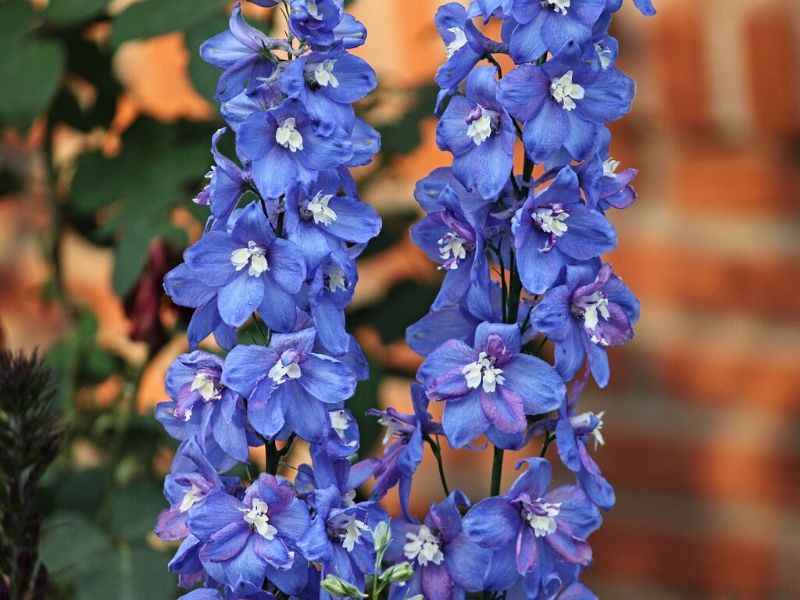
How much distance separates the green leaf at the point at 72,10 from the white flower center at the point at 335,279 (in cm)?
55

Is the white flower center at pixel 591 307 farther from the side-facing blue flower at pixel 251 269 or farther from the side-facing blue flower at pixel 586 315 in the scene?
the side-facing blue flower at pixel 251 269

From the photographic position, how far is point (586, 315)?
64cm

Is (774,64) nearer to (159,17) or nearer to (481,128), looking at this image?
(159,17)

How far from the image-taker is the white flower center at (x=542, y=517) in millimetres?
649

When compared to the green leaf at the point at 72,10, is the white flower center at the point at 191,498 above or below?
above

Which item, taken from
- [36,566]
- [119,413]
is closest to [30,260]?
[119,413]

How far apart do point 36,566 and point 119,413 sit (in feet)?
2.01

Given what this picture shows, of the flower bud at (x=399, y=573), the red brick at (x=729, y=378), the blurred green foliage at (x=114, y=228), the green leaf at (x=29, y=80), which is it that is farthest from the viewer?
the red brick at (x=729, y=378)

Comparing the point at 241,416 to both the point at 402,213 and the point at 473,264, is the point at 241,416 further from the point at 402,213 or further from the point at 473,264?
the point at 402,213

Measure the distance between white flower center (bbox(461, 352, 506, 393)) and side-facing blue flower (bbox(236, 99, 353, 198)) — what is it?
0.34 feet

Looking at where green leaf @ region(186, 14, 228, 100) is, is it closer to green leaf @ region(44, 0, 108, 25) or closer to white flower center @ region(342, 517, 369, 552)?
green leaf @ region(44, 0, 108, 25)

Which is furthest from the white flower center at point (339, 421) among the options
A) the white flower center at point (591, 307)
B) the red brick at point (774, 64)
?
the red brick at point (774, 64)

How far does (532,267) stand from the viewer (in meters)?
0.64

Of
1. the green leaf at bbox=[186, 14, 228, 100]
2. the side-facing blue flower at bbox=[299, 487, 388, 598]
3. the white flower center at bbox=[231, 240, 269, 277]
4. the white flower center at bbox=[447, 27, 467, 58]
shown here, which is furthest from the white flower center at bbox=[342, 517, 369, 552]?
the green leaf at bbox=[186, 14, 228, 100]
